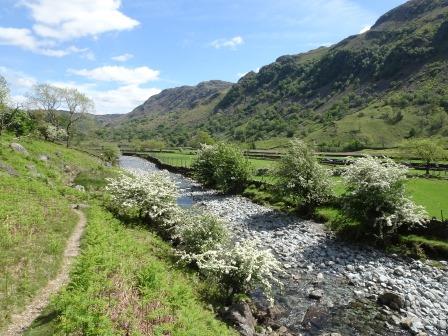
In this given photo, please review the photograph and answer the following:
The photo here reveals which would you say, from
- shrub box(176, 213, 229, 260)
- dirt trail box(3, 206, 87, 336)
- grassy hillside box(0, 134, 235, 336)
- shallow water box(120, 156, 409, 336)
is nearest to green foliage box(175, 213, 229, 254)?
shrub box(176, 213, 229, 260)

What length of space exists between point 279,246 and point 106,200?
54.2 ft

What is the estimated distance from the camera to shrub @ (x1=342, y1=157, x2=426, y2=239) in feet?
111

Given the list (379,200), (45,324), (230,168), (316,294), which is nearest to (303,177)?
(379,200)

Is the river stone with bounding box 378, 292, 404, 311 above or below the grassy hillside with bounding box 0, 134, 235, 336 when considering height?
below

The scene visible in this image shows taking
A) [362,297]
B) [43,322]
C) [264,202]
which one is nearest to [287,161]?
[264,202]

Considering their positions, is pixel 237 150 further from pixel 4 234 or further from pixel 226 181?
pixel 4 234

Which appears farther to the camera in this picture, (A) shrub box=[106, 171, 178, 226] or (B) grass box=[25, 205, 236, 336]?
(A) shrub box=[106, 171, 178, 226]

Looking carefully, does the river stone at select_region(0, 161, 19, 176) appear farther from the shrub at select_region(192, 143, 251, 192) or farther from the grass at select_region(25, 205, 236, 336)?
the shrub at select_region(192, 143, 251, 192)

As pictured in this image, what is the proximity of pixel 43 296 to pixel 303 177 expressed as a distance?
108ft

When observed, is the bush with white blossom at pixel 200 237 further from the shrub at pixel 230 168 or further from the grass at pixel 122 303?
the shrub at pixel 230 168

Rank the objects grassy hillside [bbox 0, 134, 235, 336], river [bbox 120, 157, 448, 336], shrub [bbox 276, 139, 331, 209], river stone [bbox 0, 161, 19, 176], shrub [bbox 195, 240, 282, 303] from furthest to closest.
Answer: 1. shrub [bbox 276, 139, 331, 209]
2. river stone [bbox 0, 161, 19, 176]
3. river [bbox 120, 157, 448, 336]
4. shrub [bbox 195, 240, 282, 303]
5. grassy hillside [bbox 0, 134, 235, 336]

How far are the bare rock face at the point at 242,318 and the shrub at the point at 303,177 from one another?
24.9 meters

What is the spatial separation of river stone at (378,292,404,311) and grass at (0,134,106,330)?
18515mm

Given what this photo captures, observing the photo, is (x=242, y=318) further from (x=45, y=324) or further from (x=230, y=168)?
(x=230, y=168)
